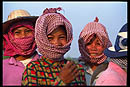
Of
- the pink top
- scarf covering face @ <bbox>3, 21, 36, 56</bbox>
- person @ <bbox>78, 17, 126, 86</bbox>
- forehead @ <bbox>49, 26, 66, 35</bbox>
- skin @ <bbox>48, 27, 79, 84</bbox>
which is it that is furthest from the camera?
person @ <bbox>78, 17, 126, 86</bbox>

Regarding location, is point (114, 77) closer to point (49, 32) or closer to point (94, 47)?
point (49, 32)

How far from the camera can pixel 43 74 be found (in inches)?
121

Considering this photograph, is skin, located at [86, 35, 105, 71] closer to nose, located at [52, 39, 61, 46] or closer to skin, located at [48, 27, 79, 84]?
skin, located at [48, 27, 79, 84]

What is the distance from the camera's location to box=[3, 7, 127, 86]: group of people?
2.99 meters

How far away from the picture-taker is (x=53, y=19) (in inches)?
135

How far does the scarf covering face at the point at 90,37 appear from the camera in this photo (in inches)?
185

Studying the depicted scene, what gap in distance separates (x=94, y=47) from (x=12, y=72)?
1758 mm

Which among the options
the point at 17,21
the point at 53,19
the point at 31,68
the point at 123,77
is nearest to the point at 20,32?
the point at 17,21

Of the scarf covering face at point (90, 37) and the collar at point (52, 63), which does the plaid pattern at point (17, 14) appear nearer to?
the scarf covering face at point (90, 37)

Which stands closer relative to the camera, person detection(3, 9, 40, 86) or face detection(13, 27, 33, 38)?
person detection(3, 9, 40, 86)

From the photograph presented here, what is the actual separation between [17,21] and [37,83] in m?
1.78

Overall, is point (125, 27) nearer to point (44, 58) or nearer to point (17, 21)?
point (44, 58)

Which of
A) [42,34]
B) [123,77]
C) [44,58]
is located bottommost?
[123,77]

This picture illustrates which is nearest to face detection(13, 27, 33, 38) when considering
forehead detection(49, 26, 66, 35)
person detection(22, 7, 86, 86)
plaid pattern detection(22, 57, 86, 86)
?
person detection(22, 7, 86, 86)
